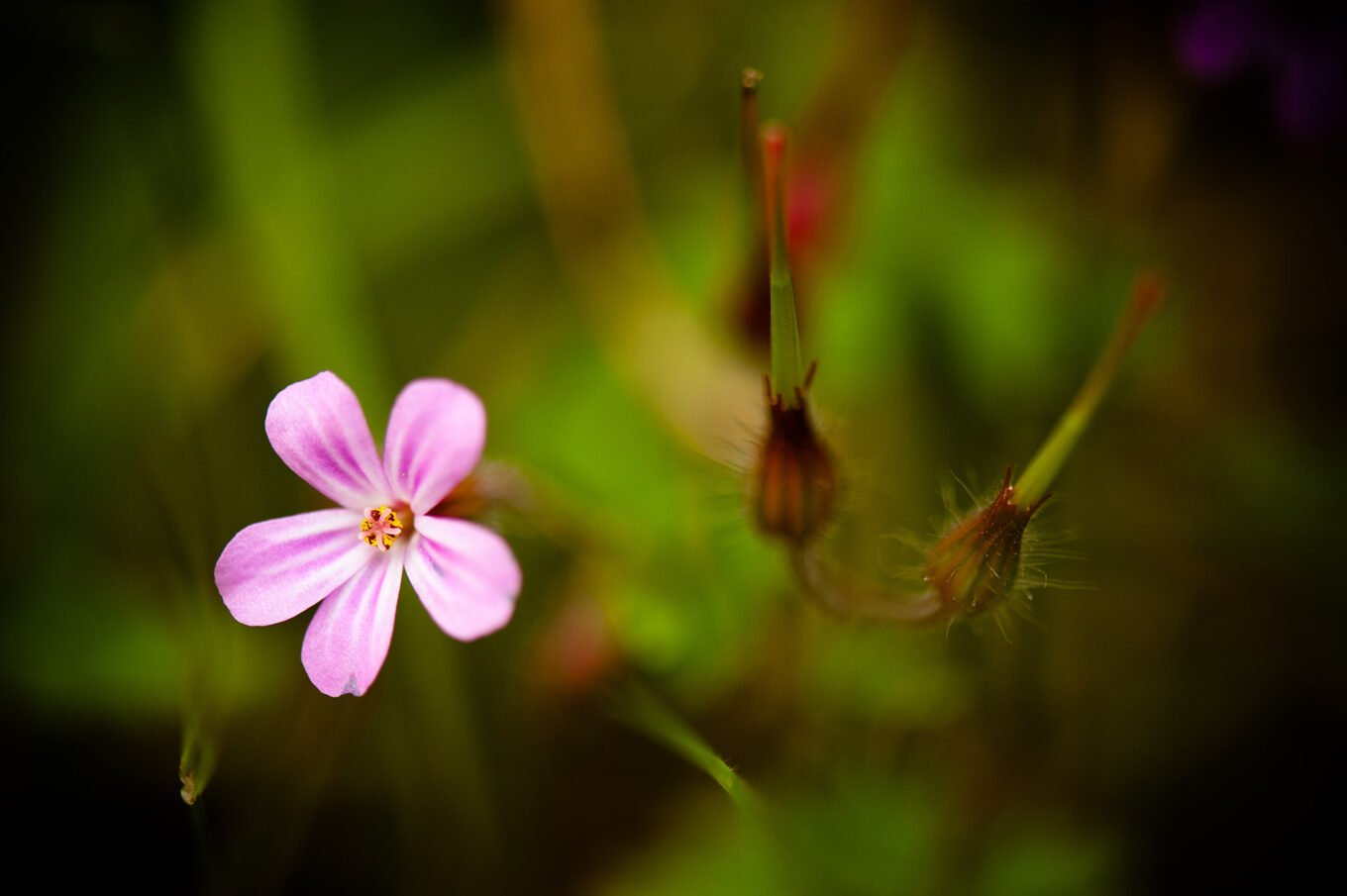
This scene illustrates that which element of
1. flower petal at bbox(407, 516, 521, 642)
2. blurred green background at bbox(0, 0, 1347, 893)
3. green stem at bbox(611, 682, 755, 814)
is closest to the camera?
flower petal at bbox(407, 516, 521, 642)

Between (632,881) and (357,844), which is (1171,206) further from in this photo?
(357,844)

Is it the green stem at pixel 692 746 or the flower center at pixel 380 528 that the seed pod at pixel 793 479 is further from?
the flower center at pixel 380 528

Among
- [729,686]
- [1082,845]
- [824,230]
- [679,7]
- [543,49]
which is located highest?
[679,7]

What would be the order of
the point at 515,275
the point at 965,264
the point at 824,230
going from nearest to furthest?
1. the point at 824,230
2. the point at 965,264
3. the point at 515,275

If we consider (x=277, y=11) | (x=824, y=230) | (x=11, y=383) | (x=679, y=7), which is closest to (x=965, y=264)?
(x=824, y=230)

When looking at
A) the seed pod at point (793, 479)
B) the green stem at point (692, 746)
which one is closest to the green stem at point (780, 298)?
the seed pod at point (793, 479)

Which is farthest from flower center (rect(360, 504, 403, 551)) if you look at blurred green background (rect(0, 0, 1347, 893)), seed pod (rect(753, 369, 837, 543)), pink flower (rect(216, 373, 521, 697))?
seed pod (rect(753, 369, 837, 543))

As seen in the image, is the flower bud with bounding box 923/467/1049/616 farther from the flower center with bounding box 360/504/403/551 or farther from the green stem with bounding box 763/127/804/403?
the flower center with bounding box 360/504/403/551
